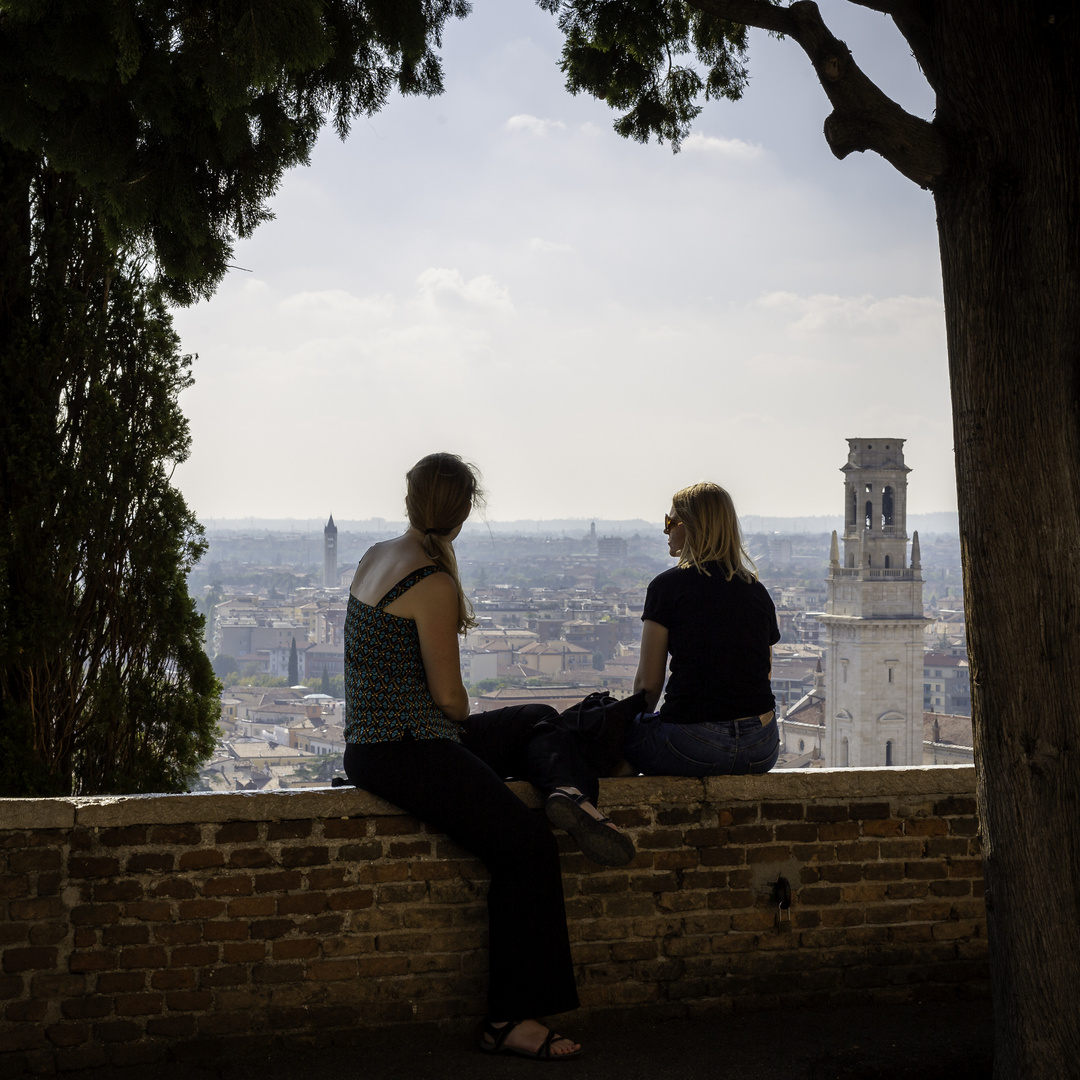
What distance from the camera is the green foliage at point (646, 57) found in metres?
4.31

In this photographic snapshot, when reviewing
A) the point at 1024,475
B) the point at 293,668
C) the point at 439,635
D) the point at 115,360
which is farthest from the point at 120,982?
the point at 293,668

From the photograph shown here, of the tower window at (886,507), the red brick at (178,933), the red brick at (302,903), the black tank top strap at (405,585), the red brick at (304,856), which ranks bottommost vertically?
the red brick at (178,933)

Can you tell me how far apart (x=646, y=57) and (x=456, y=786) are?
132 inches

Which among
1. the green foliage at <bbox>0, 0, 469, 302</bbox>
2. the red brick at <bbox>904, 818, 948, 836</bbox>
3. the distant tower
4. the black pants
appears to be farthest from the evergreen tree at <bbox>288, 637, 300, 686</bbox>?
the red brick at <bbox>904, 818, 948, 836</bbox>

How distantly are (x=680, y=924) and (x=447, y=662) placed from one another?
4.00 ft

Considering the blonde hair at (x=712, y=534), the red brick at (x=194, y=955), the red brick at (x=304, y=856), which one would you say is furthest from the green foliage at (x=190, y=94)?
the red brick at (x=194, y=955)

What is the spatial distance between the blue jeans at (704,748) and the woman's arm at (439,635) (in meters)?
0.71

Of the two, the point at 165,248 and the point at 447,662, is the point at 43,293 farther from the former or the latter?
the point at 447,662

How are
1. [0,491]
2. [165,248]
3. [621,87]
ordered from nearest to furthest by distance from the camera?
[165,248] → [0,491] → [621,87]

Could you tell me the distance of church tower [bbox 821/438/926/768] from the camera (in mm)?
46094

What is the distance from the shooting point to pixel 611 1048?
10.2 ft

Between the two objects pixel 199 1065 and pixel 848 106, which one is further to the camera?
pixel 199 1065

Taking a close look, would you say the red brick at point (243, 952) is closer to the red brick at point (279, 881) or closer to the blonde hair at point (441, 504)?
the red brick at point (279, 881)

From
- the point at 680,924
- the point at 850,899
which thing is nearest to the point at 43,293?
the point at 680,924
